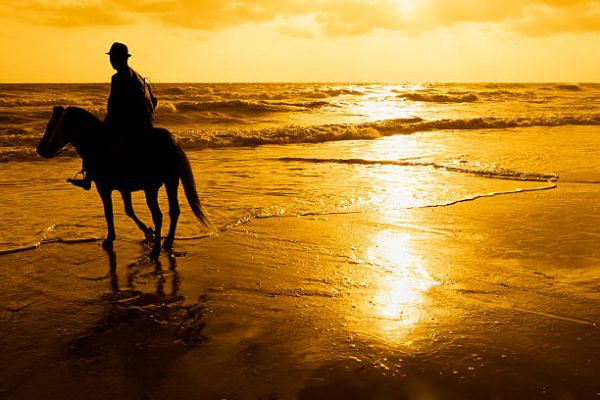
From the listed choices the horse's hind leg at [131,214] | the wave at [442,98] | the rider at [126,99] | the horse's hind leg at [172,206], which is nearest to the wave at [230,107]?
the wave at [442,98]

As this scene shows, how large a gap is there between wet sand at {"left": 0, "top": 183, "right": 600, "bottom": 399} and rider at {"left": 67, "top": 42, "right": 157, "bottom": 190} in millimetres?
1504

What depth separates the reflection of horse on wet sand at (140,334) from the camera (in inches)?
138

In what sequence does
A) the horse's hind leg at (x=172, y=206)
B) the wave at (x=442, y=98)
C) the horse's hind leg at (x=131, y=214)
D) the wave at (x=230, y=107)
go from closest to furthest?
1. the horse's hind leg at (x=172, y=206)
2. the horse's hind leg at (x=131, y=214)
3. the wave at (x=230, y=107)
4. the wave at (x=442, y=98)

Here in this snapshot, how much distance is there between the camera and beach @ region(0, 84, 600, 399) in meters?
3.39

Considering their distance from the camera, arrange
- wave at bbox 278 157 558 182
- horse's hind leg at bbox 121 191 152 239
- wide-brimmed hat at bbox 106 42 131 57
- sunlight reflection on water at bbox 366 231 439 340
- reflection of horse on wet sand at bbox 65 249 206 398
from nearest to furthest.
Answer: reflection of horse on wet sand at bbox 65 249 206 398, sunlight reflection on water at bbox 366 231 439 340, wide-brimmed hat at bbox 106 42 131 57, horse's hind leg at bbox 121 191 152 239, wave at bbox 278 157 558 182

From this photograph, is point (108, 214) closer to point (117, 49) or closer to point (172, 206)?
point (172, 206)

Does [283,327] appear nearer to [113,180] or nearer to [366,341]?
[366,341]

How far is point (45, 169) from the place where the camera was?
12297mm

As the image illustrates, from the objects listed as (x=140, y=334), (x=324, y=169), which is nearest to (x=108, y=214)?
(x=140, y=334)

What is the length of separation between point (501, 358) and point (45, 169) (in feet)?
38.0

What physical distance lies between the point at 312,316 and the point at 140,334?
54.1 inches

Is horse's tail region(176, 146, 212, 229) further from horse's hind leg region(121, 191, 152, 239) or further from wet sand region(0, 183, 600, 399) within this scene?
horse's hind leg region(121, 191, 152, 239)

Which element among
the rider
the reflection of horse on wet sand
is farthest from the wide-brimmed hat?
the reflection of horse on wet sand

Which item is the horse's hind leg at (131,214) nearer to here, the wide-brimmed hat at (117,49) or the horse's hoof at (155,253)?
the horse's hoof at (155,253)
